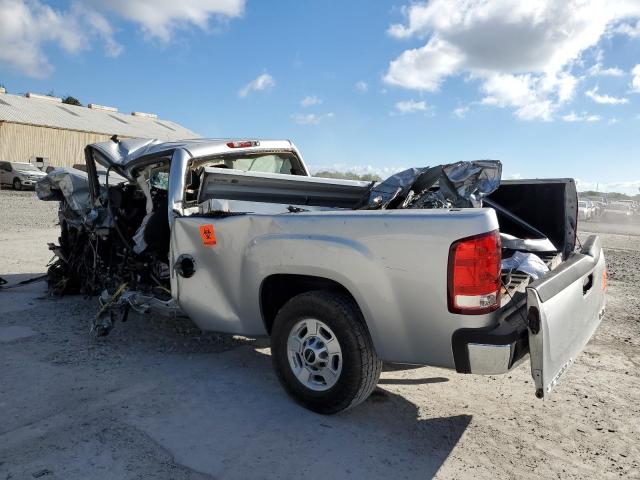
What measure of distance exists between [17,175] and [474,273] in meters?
31.1

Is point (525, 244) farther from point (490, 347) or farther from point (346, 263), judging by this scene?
point (346, 263)

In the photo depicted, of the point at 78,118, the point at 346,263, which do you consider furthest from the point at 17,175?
the point at 346,263

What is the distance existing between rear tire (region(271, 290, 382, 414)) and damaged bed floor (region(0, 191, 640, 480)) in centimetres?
18

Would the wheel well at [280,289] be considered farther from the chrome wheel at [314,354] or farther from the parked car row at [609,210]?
the parked car row at [609,210]

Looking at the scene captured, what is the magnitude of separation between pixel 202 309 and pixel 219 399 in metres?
0.73

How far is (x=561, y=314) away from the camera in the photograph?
2.95 meters

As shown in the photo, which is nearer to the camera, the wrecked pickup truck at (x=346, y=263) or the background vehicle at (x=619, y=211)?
the wrecked pickup truck at (x=346, y=263)

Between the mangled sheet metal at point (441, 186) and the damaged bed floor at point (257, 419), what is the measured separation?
1.41 metres

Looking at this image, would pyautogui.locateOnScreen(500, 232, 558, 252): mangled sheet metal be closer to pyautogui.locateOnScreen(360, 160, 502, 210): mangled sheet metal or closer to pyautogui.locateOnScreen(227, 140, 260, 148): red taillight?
pyautogui.locateOnScreen(360, 160, 502, 210): mangled sheet metal

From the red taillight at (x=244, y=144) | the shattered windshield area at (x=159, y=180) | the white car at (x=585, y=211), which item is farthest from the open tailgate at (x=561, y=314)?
the white car at (x=585, y=211)

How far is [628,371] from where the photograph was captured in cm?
448

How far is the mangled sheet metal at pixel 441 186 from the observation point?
4023mm

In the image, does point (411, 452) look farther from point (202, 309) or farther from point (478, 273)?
point (202, 309)

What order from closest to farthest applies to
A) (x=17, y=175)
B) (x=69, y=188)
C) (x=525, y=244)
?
(x=525, y=244) → (x=69, y=188) → (x=17, y=175)
